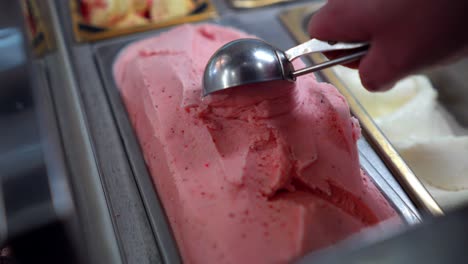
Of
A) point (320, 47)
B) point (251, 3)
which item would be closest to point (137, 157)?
point (320, 47)

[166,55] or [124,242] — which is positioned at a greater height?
[166,55]

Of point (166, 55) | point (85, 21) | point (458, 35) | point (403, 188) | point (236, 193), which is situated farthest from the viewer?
point (85, 21)

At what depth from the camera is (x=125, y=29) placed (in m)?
1.44

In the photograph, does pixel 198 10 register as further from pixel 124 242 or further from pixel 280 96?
pixel 124 242

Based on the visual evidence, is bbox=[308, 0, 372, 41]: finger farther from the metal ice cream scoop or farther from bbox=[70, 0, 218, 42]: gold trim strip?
bbox=[70, 0, 218, 42]: gold trim strip

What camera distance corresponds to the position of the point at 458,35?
63cm

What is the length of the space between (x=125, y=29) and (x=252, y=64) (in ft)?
2.36

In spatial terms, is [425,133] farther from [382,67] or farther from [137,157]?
[137,157]

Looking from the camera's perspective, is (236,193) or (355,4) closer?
(355,4)

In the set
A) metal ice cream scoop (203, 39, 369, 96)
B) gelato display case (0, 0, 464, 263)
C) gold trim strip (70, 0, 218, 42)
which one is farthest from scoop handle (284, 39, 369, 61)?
gold trim strip (70, 0, 218, 42)

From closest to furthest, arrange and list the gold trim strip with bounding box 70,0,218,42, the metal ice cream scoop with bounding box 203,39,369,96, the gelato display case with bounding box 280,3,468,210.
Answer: the metal ice cream scoop with bounding box 203,39,369,96
the gelato display case with bounding box 280,3,468,210
the gold trim strip with bounding box 70,0,218,42

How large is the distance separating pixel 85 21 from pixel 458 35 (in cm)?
121

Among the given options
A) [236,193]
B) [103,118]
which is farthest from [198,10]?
[236,193]

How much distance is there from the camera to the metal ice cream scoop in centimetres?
88
